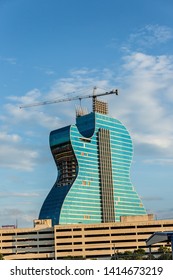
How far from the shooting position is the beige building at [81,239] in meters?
169

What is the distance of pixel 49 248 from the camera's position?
17238 centimetres

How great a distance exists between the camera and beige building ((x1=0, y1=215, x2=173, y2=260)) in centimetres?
16862

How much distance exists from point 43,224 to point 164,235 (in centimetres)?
15467

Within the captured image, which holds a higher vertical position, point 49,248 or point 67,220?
point 67,220

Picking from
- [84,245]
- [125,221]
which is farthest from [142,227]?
[84,245]

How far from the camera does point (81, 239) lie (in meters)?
171

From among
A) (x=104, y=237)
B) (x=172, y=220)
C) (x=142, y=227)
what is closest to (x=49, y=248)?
(x=104, y=237)

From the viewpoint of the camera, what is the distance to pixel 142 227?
170250mm

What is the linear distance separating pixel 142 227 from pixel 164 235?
5753 inches
